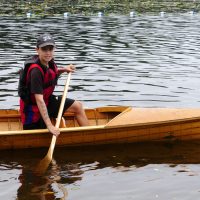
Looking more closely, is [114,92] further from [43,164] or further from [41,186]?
[41,186]

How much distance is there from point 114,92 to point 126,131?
15.9ft

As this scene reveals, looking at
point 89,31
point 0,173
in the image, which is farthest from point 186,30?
point 0,173

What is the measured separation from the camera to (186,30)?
2955 cm

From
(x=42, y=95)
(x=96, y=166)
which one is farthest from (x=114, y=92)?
(x=96, y=166)

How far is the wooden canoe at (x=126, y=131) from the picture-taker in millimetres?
9273

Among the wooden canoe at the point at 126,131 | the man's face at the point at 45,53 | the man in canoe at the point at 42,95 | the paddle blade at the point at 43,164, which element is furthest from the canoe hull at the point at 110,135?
the man's face at the point at 45,53

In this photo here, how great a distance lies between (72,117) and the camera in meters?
10.4

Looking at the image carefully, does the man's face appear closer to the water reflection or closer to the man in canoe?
the man in canoe

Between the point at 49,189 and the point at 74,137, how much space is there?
6.11ft

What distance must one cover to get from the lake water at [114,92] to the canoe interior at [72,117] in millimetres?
826

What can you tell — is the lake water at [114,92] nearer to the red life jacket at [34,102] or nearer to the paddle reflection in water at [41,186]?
the paddle reflection in water at [41,186]

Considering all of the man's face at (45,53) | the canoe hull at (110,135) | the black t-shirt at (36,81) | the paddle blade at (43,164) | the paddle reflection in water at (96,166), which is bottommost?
the paddle reflection in water at (96,166)

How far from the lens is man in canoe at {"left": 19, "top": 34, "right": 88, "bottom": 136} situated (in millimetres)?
8844

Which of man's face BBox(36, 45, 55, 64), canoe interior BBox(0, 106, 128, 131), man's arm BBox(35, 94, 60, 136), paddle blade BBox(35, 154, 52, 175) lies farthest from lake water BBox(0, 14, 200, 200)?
man's face BBox(36, 45, 55, 64)
